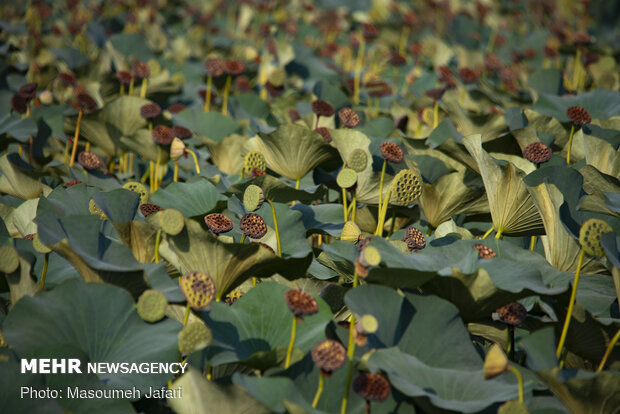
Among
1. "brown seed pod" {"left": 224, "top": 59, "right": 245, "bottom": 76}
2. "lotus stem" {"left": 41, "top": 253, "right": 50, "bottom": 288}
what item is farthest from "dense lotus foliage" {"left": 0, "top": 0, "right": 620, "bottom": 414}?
"brown seed pod" {"left": 224, "top": 59, "right": 245, "bottom": 76}

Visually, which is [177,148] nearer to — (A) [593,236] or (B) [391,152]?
(B) [391,152]

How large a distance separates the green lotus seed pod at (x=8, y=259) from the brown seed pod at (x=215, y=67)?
1.33 m

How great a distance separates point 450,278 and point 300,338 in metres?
0.26

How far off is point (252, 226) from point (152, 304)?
0.29m

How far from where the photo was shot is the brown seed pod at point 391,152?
4.16ft

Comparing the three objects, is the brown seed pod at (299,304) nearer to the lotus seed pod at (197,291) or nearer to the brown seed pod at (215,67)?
the lotus seed pod at (197,291)

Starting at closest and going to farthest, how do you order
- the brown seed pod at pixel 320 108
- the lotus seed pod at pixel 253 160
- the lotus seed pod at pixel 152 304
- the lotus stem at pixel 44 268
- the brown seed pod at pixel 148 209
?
the lotus seed pod at pixel 152 304 → the lotus stem at pixel 44 268 → the brown seed pod at pixel 148 209 → the lotus seed pod at pixel 253 160 → the brown seed pod at pixel 320 108

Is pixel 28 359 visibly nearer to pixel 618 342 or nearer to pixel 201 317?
pixel 201 317

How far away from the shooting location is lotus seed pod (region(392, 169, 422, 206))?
1.17m

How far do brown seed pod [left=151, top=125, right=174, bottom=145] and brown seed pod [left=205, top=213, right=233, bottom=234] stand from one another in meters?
0.50

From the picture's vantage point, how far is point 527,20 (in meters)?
5.50

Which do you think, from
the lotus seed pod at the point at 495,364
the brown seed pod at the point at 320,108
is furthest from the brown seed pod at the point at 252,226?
the brown seed pod at the point at 320,108

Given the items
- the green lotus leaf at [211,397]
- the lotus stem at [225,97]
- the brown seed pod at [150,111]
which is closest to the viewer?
the green lotus leaf at [211,397]

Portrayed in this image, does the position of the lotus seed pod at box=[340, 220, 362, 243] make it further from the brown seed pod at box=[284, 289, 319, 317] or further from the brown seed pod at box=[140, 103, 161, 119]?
the brown seed pod at box=[140, 103, 161, 119]
